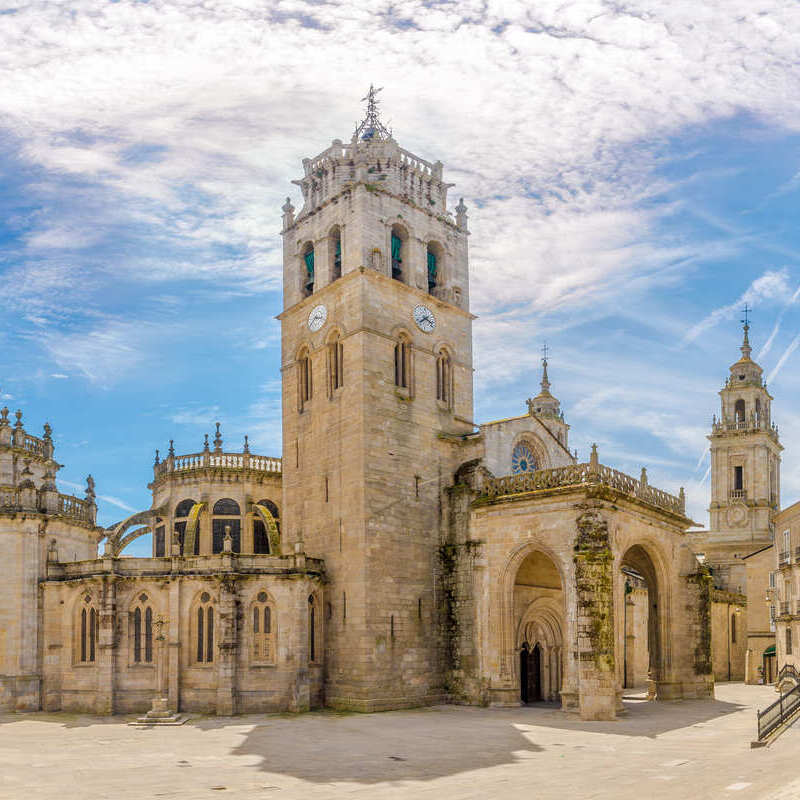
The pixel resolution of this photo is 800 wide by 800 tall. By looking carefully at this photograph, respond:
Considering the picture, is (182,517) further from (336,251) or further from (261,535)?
(336,251)

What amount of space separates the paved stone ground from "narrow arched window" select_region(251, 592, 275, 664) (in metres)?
2.56

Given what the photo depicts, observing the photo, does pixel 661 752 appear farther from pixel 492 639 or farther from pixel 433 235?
pixel 433 235

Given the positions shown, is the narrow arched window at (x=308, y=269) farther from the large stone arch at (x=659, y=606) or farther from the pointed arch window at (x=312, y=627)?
the large stone arch at (x=659, y=606)

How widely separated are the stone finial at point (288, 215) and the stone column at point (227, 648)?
18.7 metres

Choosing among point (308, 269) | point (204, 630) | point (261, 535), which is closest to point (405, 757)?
point (204, 630)

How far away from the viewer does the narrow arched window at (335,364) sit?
132 ft

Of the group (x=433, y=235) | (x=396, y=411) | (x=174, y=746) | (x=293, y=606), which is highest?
(x=433, y=235)

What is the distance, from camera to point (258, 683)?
1382 inches

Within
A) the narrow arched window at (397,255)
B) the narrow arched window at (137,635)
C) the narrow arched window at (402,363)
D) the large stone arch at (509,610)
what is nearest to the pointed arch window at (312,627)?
the narrow arched window at (137,635)

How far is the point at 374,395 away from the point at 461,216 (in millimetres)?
12119

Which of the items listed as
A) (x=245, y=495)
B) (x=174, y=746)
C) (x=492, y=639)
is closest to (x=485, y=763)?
(x=174, y=746)

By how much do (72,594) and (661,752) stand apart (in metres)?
24.3

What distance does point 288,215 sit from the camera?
45969 mm

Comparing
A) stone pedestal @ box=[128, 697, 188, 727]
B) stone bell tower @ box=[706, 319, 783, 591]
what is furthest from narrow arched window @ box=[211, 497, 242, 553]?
stone bell tower @ box=[706, 319, 783, 591]
